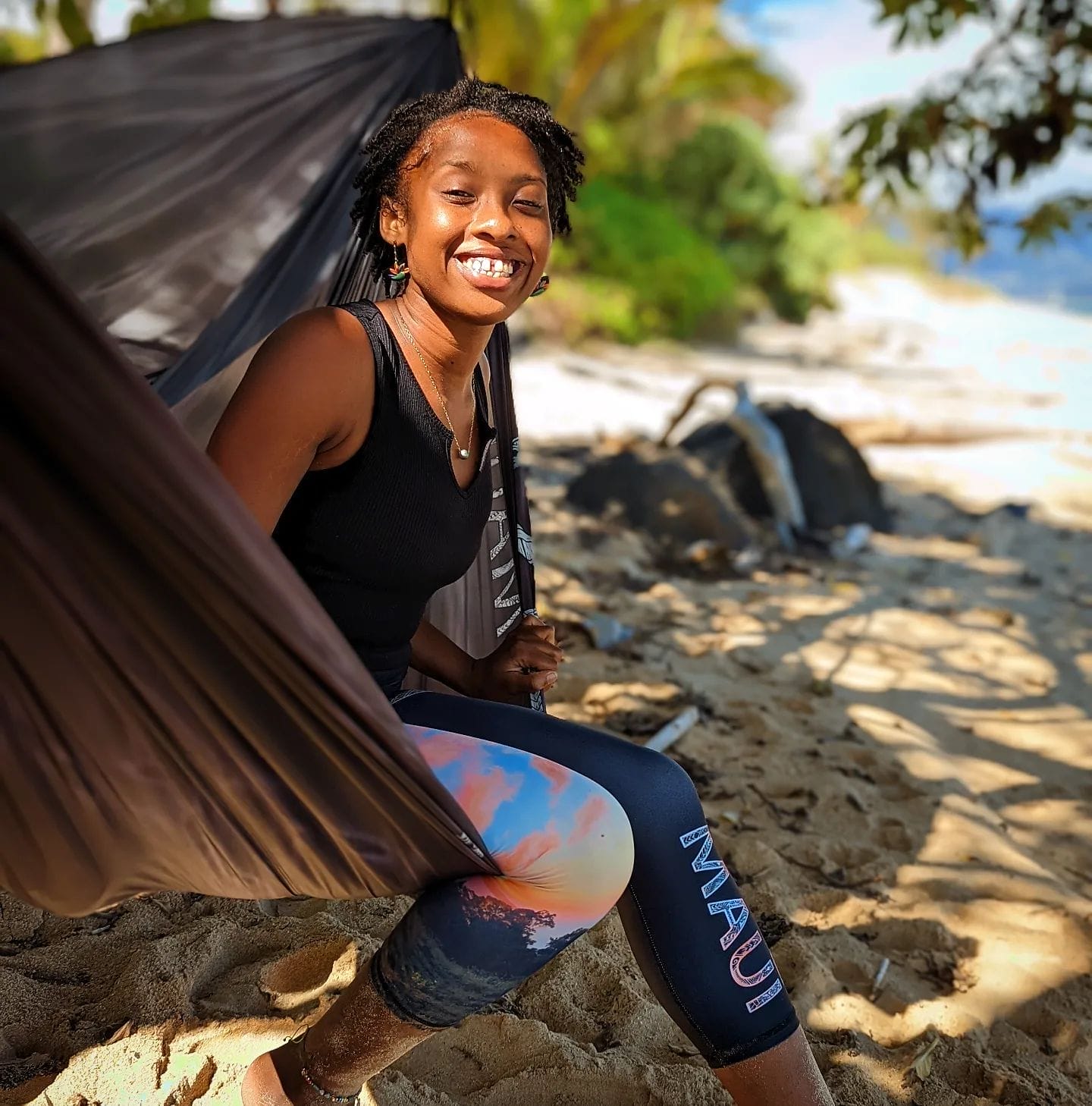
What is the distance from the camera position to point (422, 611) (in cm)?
143

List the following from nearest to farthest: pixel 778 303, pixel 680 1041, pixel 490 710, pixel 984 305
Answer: pixel 490 710, pixel 680 1041, pixel 778 303, pixel 984 305

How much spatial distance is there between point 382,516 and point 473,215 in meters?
0.38

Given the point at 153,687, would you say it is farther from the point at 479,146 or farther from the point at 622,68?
the point at 622,68

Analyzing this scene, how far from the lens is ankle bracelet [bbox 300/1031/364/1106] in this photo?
1212 millimetres

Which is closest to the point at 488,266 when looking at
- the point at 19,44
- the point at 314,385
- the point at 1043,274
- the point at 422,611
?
the point at 314,385

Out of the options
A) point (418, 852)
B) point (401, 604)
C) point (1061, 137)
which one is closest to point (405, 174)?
point (401, 604)

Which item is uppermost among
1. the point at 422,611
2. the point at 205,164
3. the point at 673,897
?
the point at 205,164

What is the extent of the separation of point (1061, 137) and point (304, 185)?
2.13m

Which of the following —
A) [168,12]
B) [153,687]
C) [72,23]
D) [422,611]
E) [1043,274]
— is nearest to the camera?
[153,687]

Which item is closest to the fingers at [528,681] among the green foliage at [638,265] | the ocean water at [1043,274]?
the green foliage at [638,265]

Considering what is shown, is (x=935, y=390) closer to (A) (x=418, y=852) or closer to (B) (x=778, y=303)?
(B) (x=778, y=303)

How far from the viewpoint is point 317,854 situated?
106cm

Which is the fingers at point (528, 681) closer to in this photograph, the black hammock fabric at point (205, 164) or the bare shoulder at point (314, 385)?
the bare shoulder at point (314, 385)

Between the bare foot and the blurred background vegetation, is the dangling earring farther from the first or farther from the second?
the blurred background vegetation
